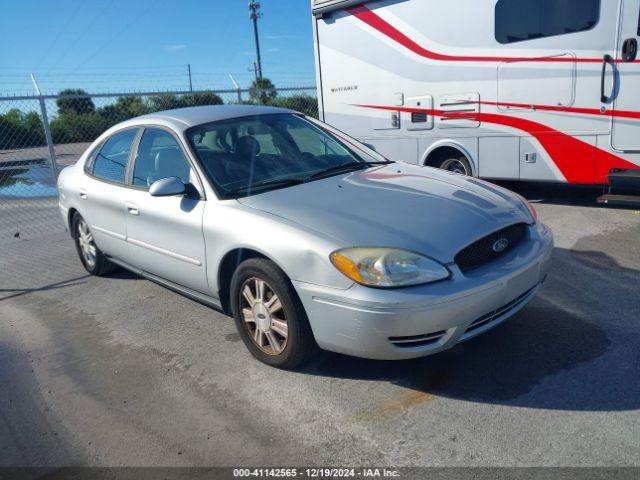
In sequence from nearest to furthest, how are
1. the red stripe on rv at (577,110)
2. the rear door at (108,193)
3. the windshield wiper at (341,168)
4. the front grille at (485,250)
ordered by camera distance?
the front grille at (485,250), the windshield wiper at (341,168), the rear door at (108,193), the red stripe on rv at (577,110)

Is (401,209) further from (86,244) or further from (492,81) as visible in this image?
(492,81)

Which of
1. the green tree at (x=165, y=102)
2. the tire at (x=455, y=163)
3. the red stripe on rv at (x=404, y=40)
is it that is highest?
the red stripe on rv at (x=404, y=40)

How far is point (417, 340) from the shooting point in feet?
9.65

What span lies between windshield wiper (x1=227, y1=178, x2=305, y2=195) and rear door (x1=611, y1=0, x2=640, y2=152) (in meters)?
4.11

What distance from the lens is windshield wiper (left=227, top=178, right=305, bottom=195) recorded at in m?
3.75

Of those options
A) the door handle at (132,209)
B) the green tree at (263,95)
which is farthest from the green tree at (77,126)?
the door handle at (132,209)

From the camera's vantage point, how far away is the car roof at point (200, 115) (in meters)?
4.30

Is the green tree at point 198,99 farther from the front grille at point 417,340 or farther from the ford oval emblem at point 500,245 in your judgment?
the front grille at point 417,340

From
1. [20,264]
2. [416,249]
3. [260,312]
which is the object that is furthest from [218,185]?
[20,264]

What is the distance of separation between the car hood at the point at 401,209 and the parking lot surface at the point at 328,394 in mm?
809

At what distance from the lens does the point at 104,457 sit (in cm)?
282

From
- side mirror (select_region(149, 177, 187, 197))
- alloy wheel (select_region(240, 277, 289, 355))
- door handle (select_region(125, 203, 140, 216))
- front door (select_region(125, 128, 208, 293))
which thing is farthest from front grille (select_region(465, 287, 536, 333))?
door handle (select_region(125, 203, 140, 216))

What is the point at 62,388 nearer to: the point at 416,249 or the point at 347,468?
the point at 347,468

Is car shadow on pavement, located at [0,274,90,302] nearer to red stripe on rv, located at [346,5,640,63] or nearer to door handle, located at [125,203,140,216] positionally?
door handle, located at [125,203,140,216]
